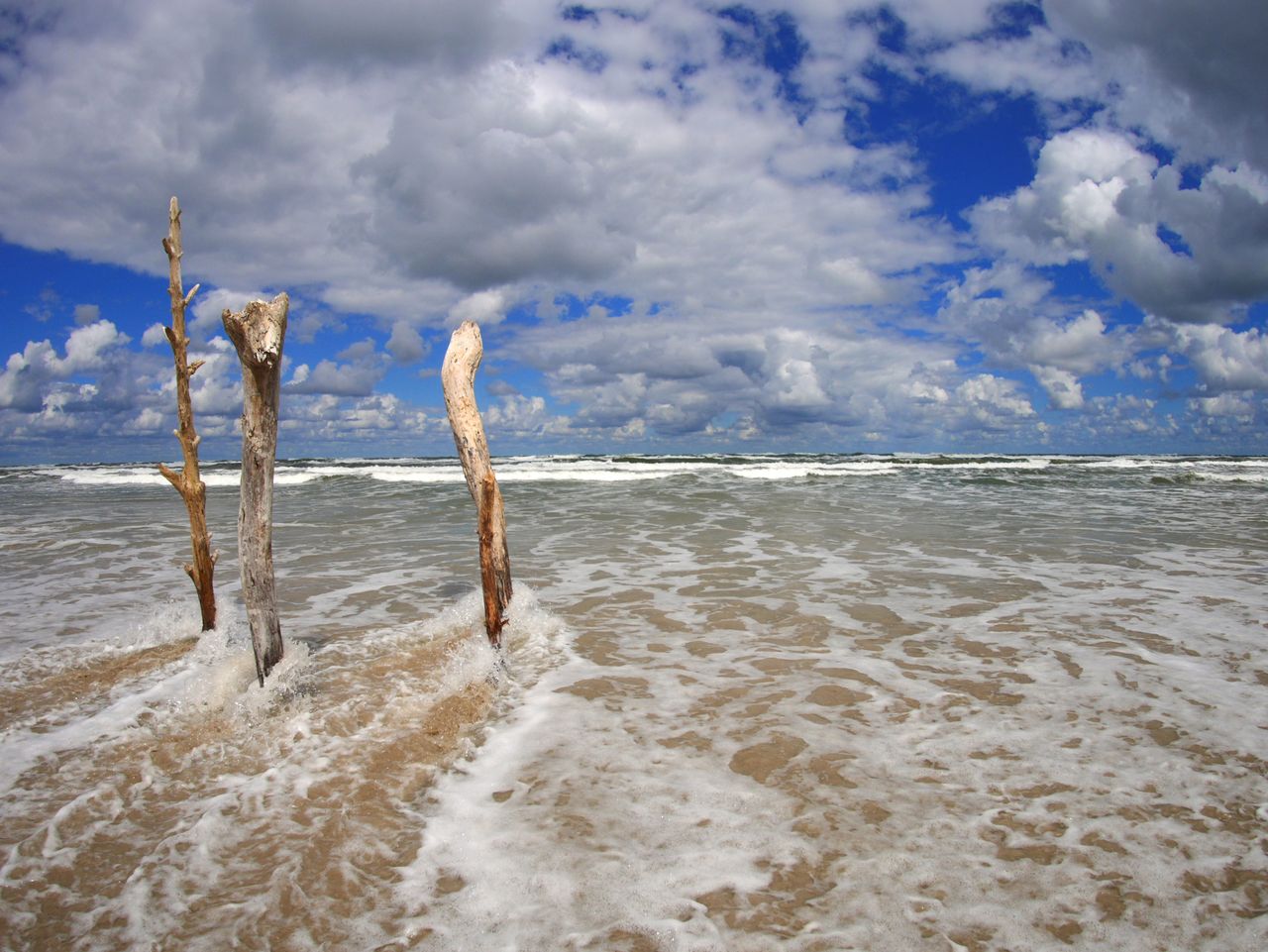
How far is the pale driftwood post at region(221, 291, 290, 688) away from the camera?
4.09 metres

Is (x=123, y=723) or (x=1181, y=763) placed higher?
(x=123, y=723)

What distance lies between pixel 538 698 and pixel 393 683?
3.65 feet

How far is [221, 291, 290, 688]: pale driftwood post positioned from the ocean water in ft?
1.33

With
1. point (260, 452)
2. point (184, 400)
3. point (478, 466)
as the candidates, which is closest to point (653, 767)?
point (478, 466)

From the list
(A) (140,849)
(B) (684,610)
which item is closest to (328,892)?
(A) (140,849)

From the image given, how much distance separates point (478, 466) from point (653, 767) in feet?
9.04

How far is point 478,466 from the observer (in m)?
5.46

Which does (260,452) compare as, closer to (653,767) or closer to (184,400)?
(184,400)

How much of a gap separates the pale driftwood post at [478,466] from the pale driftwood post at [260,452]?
4.67 feet

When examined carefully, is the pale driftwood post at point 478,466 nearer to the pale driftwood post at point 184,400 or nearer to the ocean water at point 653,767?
the ocean water at point 653,767

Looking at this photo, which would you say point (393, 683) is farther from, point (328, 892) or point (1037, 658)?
point (1037, 658)

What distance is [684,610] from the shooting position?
7172mm

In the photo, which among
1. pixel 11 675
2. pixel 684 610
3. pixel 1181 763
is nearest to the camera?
pixel 1181 763

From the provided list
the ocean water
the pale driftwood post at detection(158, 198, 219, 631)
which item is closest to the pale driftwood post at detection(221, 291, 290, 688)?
the ocean water
